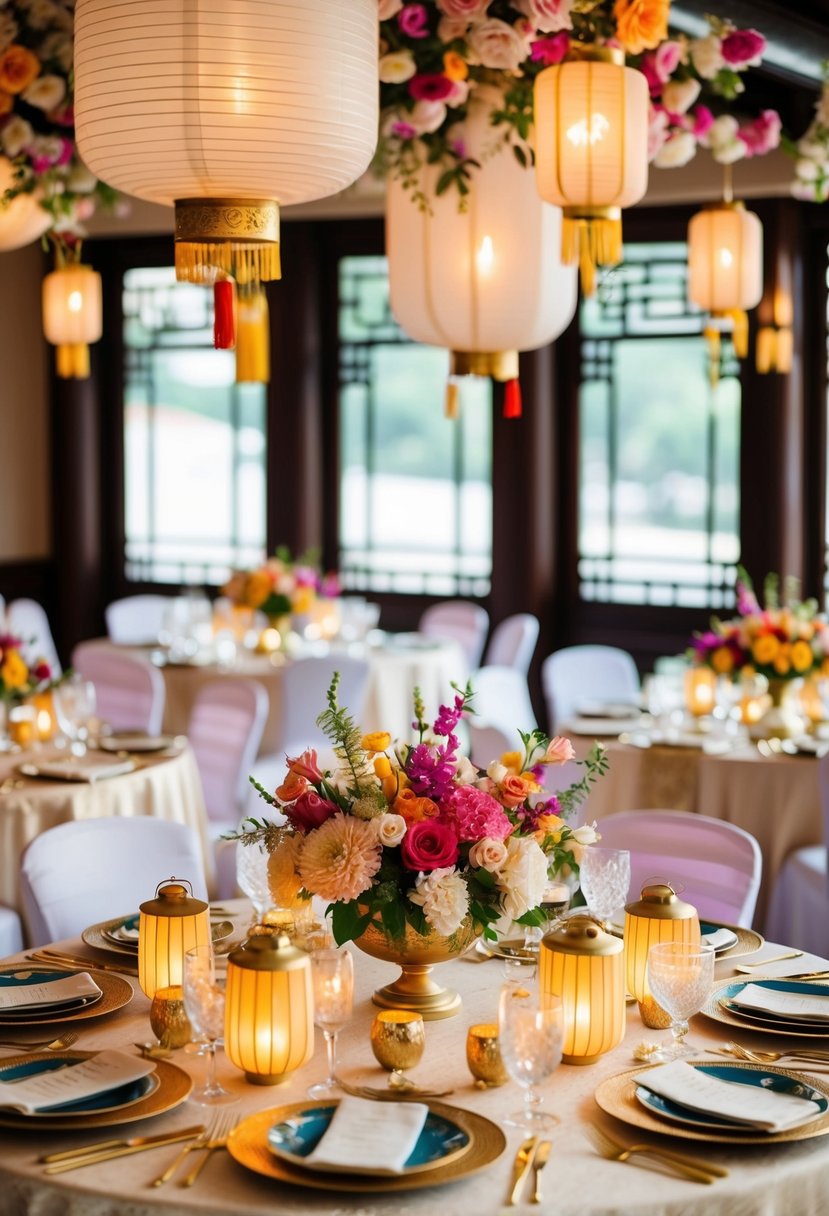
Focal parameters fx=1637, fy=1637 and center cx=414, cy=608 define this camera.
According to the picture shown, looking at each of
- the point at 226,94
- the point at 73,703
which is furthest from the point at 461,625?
the point at 226,94

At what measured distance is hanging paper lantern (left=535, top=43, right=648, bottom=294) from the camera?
3219mm

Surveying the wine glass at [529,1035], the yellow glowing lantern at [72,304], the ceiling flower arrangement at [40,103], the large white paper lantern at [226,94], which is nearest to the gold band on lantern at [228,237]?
the large white paper lantern at [226,94]

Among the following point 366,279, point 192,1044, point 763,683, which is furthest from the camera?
point 366,279

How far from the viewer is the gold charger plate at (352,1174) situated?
1.85 meters

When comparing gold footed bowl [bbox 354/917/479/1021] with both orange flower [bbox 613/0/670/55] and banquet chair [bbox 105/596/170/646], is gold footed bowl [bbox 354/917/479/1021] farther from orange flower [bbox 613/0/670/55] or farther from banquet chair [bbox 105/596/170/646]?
banquet chair [bbox 105/596/170/646]

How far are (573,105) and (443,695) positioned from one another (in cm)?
424

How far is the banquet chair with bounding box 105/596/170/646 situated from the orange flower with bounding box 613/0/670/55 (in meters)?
5.40

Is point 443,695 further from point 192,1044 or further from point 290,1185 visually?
point 290,1185

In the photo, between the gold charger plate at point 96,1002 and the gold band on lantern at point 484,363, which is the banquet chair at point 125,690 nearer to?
the gold band on lantern at point 484,363

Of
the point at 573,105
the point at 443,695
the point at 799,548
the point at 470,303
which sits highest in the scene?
the point at 573,105

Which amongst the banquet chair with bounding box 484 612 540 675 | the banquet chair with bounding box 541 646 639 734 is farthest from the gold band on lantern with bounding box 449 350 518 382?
the banquet chair with bounding box 484 612 540 675

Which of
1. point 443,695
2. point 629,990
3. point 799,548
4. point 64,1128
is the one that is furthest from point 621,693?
point 64,1128

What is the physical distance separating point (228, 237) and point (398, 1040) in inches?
47.0

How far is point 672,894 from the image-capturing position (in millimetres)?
2492
